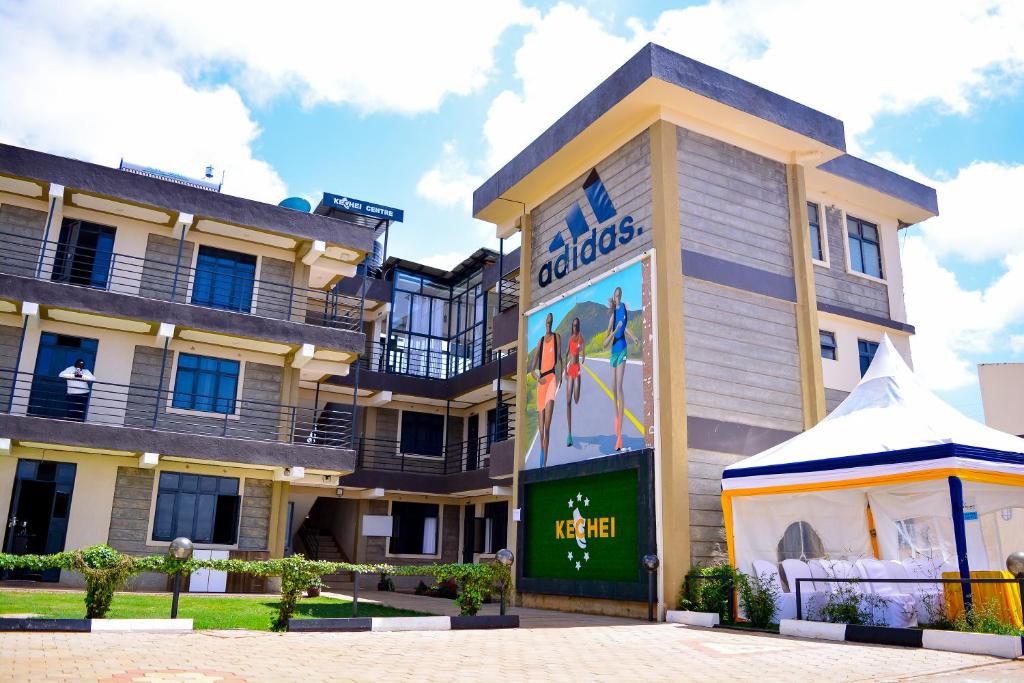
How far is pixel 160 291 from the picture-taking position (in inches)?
776

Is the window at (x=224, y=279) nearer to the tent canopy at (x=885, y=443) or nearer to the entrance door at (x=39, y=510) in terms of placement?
the entrance door at (x=39, y=510)

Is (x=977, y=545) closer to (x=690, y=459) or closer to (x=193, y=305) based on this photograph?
(x=690, y=459)

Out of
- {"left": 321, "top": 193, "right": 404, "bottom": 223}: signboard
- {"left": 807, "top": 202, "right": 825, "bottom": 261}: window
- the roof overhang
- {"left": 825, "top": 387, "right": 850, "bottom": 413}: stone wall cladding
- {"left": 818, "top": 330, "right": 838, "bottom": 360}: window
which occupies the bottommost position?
{"left": 825, "top": 387, "right": 850, "bottom": 413}: stone wall cladding

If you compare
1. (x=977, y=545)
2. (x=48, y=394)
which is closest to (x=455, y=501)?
(x=48, y=394)

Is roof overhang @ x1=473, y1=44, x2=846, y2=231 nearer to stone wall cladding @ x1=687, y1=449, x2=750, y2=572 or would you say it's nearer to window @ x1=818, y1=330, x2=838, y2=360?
window @ x1=818, y1=330, x2=838, y2=360

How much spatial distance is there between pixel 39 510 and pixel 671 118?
15638 mm

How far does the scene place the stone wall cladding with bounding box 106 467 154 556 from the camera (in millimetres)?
18062

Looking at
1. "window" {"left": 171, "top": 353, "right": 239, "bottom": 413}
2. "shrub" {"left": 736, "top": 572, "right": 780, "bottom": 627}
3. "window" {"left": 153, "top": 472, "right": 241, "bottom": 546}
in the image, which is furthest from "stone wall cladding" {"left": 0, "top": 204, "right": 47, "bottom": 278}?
"shrub" {"left": 736, "top": 572, "right": 780, "bottom": 627}

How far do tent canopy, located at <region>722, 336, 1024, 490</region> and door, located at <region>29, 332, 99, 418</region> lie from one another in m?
14.6

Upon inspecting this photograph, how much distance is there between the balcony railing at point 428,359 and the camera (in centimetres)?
2784

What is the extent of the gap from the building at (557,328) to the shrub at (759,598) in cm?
154

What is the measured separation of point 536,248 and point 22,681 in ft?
48.9

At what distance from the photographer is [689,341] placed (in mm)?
14750

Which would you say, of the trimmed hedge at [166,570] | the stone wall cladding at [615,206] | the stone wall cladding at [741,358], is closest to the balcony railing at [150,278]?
the stone wall cladding at [615,206]
